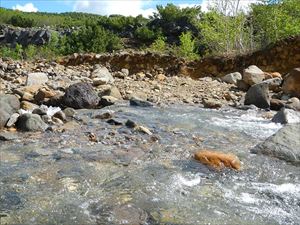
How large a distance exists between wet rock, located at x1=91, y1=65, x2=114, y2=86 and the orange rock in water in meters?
5.06

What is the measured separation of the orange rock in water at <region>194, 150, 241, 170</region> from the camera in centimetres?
462

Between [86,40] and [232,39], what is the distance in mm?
7441

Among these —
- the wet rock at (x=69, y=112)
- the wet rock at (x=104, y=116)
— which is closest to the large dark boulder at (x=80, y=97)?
the wet rock at (x=69, y=112)

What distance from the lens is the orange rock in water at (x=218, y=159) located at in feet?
15.1

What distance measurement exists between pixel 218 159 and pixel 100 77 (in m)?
5.99

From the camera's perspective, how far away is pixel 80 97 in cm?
755

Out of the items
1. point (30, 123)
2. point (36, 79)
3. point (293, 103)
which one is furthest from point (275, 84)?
point (30, 123)

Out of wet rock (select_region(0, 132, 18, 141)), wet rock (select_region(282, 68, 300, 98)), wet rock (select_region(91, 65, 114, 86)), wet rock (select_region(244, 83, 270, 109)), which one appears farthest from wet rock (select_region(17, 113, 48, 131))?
wet rock (select_region(282, 68, 300, 98))

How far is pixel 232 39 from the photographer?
14.2 m

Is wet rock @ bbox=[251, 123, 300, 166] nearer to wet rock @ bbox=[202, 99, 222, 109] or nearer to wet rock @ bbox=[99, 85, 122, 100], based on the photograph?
wet rock @ bbox=[202, 99, 222, 109]

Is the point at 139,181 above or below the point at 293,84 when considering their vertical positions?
below

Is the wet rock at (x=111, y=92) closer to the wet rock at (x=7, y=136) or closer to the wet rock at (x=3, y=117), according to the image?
the wet rock at (x=3, y=117)

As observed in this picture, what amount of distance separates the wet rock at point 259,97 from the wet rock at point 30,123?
176 inches

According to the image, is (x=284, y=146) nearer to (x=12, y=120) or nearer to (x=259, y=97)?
(x=259, y=97)
